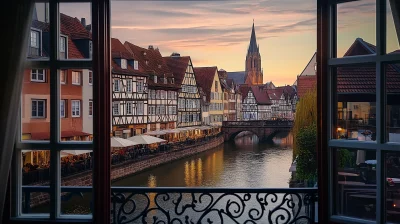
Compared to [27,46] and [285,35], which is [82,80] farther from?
[285,35]

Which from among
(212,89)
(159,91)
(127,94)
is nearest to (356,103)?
(127,94)

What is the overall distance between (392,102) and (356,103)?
112 millimetres

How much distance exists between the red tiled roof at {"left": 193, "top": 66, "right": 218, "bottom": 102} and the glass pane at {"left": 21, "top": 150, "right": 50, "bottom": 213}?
23433mm

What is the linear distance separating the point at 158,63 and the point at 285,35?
11.9m

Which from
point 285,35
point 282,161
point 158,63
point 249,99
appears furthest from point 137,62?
point 285,35

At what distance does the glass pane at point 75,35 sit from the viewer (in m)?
1.42

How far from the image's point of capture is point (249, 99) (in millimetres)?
29281

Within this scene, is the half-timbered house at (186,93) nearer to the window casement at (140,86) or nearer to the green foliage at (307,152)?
the window casement at (140,86)

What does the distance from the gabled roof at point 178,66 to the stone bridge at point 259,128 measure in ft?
12.9

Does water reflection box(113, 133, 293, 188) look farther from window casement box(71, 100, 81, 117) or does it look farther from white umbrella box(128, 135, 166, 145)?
window casement box(71, 100, 81, 117)

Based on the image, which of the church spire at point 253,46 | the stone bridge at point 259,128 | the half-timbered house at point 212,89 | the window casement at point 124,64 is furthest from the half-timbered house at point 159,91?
the church spire at point 253,46

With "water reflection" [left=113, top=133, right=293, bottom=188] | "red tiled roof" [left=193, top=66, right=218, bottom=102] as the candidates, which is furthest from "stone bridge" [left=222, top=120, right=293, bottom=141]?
"red tiled roof" [left=193, top=66, right=218, bottom=102]

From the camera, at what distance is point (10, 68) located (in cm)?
127

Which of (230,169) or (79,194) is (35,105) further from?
(230,169)
